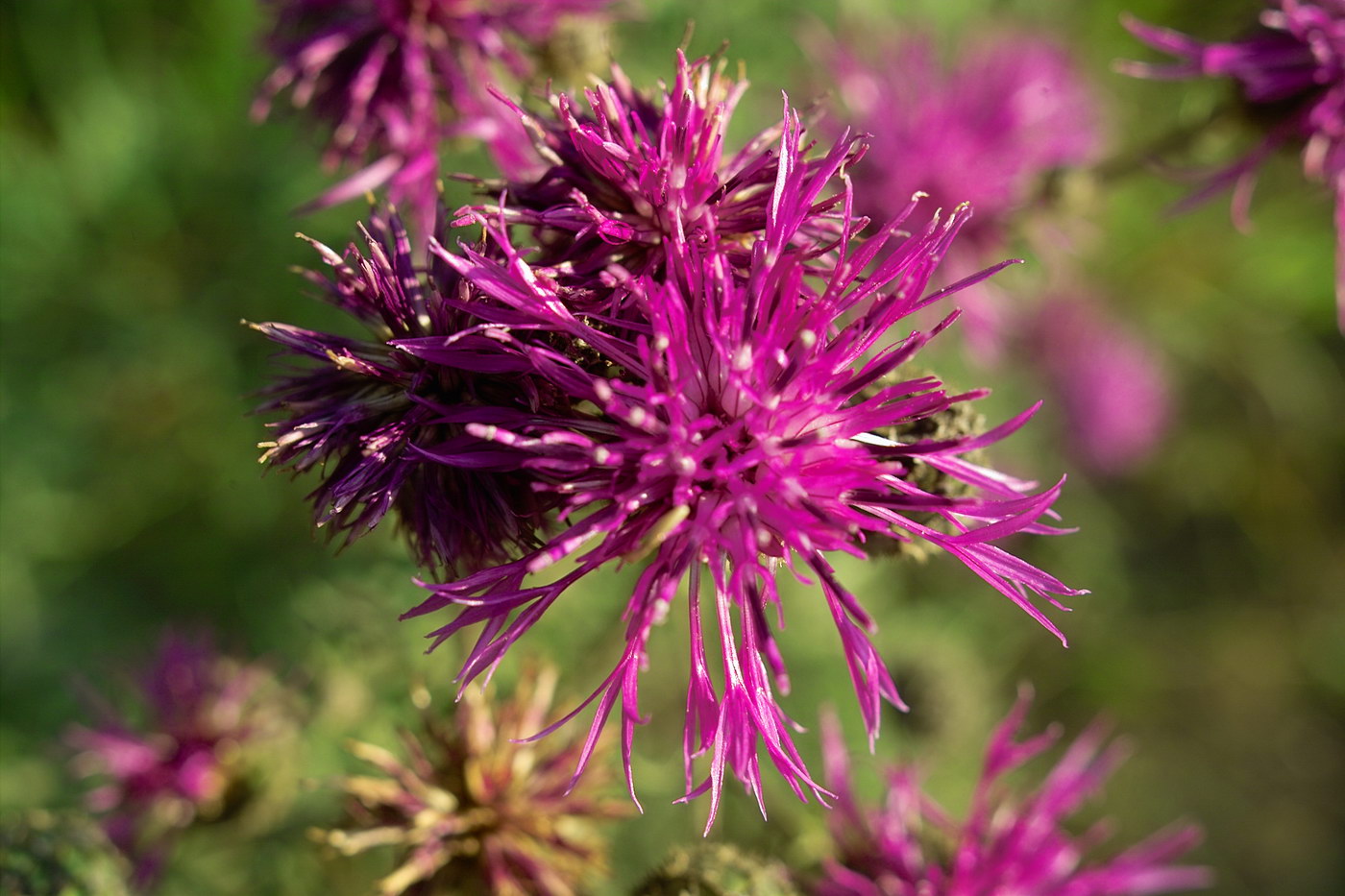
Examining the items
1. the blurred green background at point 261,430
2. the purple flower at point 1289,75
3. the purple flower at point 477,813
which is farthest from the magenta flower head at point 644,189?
the purple flower at point 1289,75

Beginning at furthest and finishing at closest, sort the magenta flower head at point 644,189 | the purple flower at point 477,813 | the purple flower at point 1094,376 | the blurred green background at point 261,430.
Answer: the purple flower at point 1094,376, the blurred green background at point 261,430, the purple flower at point 477,813, the magenta flower head at point 644,189

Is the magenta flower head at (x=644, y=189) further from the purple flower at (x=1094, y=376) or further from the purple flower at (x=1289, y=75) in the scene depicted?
the purple flower at (x=1094, y=376)

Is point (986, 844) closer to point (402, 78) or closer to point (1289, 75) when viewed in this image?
point (1289, 75)

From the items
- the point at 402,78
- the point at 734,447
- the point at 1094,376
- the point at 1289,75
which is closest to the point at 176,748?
the point at 402,78

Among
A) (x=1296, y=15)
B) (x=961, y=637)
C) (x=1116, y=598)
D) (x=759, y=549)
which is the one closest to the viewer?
(x=759, y=549)

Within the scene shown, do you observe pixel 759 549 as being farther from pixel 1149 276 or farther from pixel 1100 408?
pixel 1149 276

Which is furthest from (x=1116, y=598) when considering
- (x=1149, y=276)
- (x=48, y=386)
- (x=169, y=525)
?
(x=48, y=386)
